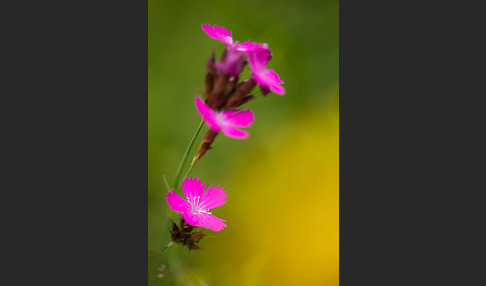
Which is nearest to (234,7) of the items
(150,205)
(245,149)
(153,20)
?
(153,20)

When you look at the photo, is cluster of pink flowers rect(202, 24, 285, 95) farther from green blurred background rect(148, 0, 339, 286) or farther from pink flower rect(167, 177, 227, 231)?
green blurred background rect(148, 0, 339, 286)

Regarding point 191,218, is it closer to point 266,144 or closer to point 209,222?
point 209,222

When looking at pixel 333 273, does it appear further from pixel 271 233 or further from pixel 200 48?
pixel 200 48

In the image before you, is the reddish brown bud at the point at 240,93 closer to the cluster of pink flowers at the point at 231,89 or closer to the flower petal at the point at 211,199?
the cluster of pink flowers at the point at 231,89

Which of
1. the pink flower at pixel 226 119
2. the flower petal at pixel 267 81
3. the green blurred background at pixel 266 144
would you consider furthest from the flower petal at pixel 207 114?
the green blurred background at pixel 266 144

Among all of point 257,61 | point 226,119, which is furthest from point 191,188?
point 257,61

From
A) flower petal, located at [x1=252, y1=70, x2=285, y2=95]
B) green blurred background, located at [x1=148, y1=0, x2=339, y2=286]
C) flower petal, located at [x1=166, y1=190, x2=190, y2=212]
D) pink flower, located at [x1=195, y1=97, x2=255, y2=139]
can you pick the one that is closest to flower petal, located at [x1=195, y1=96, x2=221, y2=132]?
pink flower, located at [x1=195, y1=97, x2=255, y2=139]
